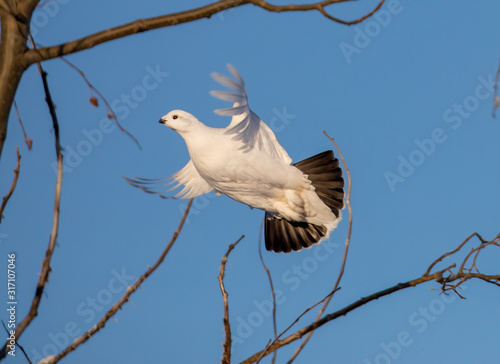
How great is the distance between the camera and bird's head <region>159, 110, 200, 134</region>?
6.49 metres

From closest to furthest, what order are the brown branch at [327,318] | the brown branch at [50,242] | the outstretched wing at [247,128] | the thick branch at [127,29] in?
the brown branch at [50,242], the thick branch at [127,29], the brown branch at [327,318], the outstretched wing at [247,128]

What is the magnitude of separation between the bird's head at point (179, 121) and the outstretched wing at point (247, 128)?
1.43ft

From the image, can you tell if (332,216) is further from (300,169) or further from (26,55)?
(26,55)

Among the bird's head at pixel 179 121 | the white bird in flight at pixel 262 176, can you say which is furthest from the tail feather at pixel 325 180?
the bird's head at pixel 179 121

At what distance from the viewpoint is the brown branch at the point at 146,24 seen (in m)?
2.43

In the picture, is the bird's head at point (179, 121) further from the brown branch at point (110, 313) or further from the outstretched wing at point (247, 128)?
the brown branch at point (110, 313)

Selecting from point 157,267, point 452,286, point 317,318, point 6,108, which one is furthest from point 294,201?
point 6,108

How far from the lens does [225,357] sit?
9.75ft

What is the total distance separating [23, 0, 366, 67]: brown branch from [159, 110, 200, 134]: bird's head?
150 inches

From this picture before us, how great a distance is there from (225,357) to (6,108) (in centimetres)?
149

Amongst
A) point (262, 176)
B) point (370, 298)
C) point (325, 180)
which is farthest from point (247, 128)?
point (370, 298)

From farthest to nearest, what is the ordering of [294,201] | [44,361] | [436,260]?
1. [294,201]
2. [436,260]
3. [44,361]

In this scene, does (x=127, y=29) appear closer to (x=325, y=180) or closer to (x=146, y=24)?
(x=146, y=24)

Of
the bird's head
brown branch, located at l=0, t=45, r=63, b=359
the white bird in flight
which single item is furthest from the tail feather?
brown branch, located at l=0, t=45, r=63, b=359
